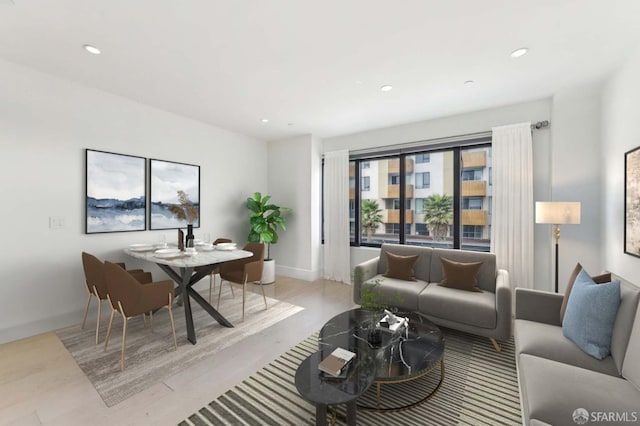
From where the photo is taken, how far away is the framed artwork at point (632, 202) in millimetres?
2176

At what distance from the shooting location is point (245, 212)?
5.22 m

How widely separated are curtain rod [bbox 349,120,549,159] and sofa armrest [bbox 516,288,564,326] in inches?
91.8

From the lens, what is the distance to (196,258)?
2922mm

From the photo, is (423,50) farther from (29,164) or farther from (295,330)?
(29,164)

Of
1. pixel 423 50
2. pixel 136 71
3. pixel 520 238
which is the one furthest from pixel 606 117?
pixel 136 71

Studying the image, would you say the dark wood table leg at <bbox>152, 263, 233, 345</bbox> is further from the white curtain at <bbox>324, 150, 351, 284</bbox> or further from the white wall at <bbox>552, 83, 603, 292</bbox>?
the white wall at <bbox>552, 83, 603, 292</bbox>

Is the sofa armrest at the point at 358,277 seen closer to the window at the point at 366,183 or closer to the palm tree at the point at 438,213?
the palm tree at the point at 438,213

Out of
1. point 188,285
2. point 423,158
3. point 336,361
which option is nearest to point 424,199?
point 423,158

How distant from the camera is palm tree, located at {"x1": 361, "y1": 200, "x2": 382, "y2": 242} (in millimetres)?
4906

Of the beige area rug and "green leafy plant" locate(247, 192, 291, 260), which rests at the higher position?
"green leafy plant" locate(247, 192, 291, 260)

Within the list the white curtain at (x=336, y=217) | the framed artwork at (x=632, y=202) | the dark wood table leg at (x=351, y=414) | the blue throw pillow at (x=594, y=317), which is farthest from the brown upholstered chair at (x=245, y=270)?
the framed artwork at (x=632, y=202)

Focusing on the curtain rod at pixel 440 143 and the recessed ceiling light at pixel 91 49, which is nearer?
the recessed ceiling light at pixel 91 49

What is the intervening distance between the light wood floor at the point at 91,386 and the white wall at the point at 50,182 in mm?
414

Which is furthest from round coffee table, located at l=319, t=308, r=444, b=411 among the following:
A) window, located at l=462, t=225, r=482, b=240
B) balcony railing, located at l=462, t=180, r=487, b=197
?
balcony railing, located at l=462, t=180, r=487, b=197
